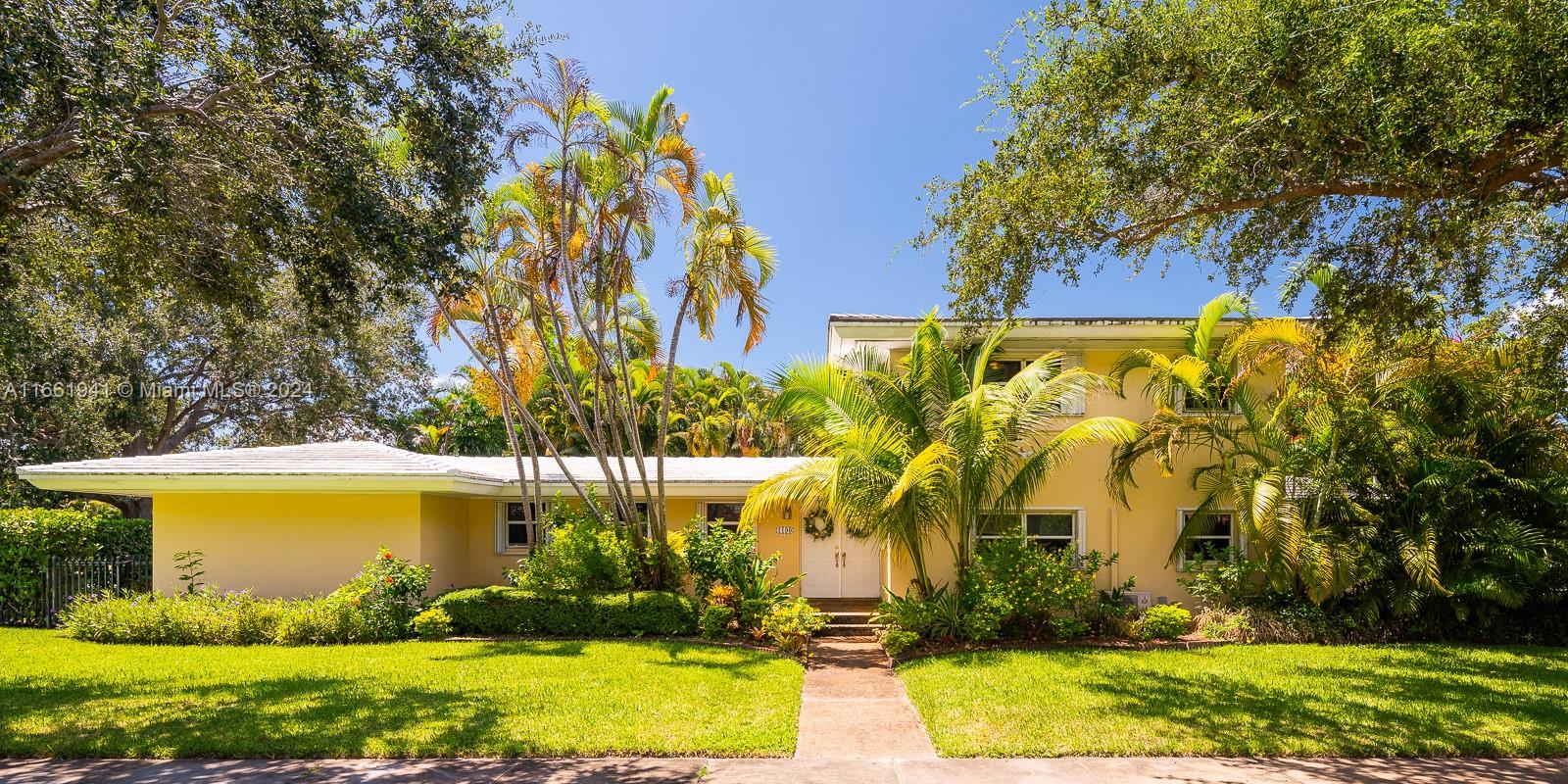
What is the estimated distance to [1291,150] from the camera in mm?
6922

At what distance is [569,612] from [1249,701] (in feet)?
29.2

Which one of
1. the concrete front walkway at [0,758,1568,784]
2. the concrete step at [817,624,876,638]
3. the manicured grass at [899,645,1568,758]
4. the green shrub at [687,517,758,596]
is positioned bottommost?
the concrete step at [817,624,876,638]

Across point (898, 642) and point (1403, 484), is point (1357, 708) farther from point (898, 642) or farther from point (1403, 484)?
point (1403, 484)

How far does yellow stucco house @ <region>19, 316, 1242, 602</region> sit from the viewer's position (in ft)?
43.5

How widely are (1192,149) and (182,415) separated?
1073 inches

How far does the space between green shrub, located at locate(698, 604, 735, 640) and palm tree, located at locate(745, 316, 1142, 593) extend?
54.4 inches

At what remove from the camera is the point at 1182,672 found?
9.79m

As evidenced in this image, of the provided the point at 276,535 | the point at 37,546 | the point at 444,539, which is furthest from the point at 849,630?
the point at 37,546

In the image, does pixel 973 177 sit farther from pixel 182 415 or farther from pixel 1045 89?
pixel 182 415

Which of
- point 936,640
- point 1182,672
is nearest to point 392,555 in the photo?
point 936,640

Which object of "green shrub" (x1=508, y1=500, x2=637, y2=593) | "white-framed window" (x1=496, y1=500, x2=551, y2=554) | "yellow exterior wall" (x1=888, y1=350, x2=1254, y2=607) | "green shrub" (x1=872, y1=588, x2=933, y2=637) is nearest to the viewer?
"green shrub" (x1=872, y1=588, x2=933, y2=637)

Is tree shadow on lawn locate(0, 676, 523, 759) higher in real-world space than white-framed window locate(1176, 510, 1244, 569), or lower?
lower

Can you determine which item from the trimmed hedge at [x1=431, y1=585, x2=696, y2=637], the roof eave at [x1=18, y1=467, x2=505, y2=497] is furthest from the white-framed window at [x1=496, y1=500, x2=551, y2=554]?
the trimmed hedge at [x1=431, y1=585, x2=696, y2=637]

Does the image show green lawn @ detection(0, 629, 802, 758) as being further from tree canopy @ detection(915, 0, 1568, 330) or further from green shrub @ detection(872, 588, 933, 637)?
tree canopy @ detection(915, 0, 1568, 330)
